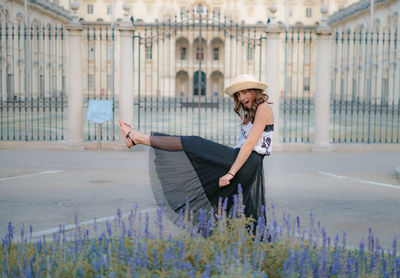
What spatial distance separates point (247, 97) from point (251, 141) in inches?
16.2

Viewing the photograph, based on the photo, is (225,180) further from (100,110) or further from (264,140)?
(100,110)

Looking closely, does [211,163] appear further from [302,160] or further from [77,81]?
[77,81]

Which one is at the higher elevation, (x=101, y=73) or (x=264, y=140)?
(x=101, y=73)

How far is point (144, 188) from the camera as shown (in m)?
8.30

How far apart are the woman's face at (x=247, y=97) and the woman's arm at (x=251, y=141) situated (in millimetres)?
124

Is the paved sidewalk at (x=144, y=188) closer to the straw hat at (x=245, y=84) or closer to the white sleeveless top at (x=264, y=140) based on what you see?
the white sleeveless top at (x=264, y=140)

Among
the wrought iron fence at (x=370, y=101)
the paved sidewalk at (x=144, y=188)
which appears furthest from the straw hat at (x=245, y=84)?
the wrought iron fence at (x=370, y=101)

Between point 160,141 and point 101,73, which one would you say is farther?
point 101,73

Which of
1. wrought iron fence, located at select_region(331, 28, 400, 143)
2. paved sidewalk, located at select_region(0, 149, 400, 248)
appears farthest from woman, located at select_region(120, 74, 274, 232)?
wrought iron fence, located at select_region(331, 28, 400, 143)

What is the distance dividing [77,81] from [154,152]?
886 centimetres

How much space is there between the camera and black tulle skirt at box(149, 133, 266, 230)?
456cm

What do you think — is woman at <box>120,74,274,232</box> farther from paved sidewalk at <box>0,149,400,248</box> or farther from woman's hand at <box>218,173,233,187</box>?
paved sidewalk at <box>0,149,400,248</box>

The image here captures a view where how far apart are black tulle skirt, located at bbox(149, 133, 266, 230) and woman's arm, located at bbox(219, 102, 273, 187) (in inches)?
2.9

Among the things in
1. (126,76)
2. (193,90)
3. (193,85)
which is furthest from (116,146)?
(193,85)
